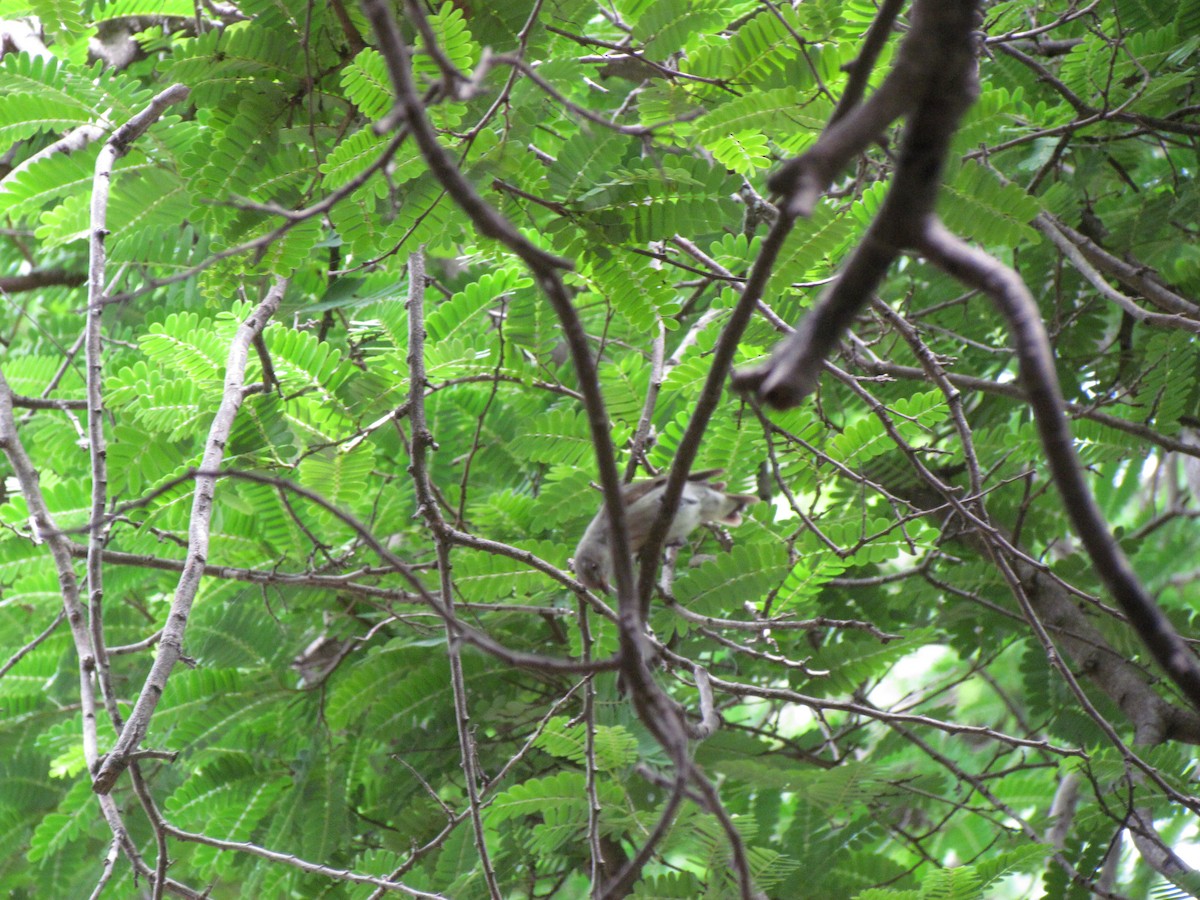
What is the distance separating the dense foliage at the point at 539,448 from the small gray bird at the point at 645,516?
109mm

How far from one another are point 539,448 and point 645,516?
0.51m

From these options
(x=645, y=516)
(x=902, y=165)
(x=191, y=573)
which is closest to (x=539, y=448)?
(x=645, y=516)

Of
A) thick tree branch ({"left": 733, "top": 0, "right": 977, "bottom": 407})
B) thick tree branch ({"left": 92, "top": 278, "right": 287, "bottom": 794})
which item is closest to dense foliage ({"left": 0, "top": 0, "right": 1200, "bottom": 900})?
thick tree branch ({"left": 92, "top": 278, "right": 287, "bottom": 794})

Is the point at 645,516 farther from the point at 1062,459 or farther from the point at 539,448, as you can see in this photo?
the point at 1062,459

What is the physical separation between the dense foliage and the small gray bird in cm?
11

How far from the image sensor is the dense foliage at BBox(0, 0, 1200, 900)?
8.21ft

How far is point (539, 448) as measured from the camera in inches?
136

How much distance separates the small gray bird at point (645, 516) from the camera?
121 inches

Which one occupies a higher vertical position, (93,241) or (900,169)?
(93,241)

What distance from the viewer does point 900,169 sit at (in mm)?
943

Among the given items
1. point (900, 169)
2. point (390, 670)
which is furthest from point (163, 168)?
point (900, 169)

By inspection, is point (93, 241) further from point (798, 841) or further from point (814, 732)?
point (814, 732)

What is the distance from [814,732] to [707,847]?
1.40m

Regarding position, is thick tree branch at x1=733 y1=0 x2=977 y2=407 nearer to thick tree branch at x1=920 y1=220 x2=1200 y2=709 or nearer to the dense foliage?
thick tree branch at x1=920 y1=220 x2=1200 y2=709
